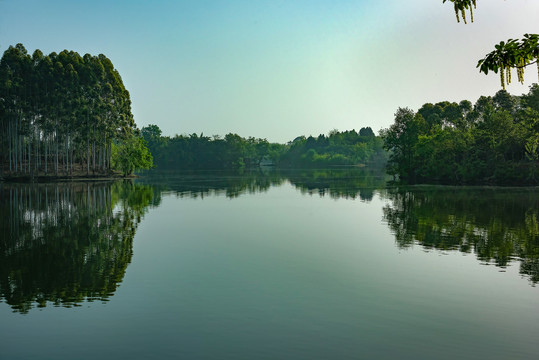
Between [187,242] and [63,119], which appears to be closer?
[187,242]

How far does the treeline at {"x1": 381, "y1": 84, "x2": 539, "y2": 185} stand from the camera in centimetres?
6712

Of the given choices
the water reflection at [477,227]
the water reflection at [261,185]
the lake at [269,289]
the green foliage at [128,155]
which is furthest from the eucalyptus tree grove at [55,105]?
the water reflection at [477,227]

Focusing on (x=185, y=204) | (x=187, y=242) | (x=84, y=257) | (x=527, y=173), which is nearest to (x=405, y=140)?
(x=527, y=173)

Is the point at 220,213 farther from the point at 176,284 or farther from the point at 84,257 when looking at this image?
the point at 176,284

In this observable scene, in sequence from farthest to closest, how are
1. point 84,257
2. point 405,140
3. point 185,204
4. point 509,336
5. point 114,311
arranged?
point 405,140
point 185,204
point 84,257
point 114,311
point 509,336

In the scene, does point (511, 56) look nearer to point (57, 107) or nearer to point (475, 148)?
point (475, 148)

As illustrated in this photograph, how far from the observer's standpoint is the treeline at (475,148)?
2643 inches

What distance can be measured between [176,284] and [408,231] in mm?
15921

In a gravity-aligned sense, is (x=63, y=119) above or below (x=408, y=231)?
above

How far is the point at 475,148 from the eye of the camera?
73.1m

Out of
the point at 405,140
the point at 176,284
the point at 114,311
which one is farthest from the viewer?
the point at 405,140

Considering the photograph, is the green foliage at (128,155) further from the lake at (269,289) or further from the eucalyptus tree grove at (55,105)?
the lake at (269,289)

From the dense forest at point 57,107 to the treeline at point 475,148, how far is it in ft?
173

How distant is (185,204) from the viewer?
44.2m
